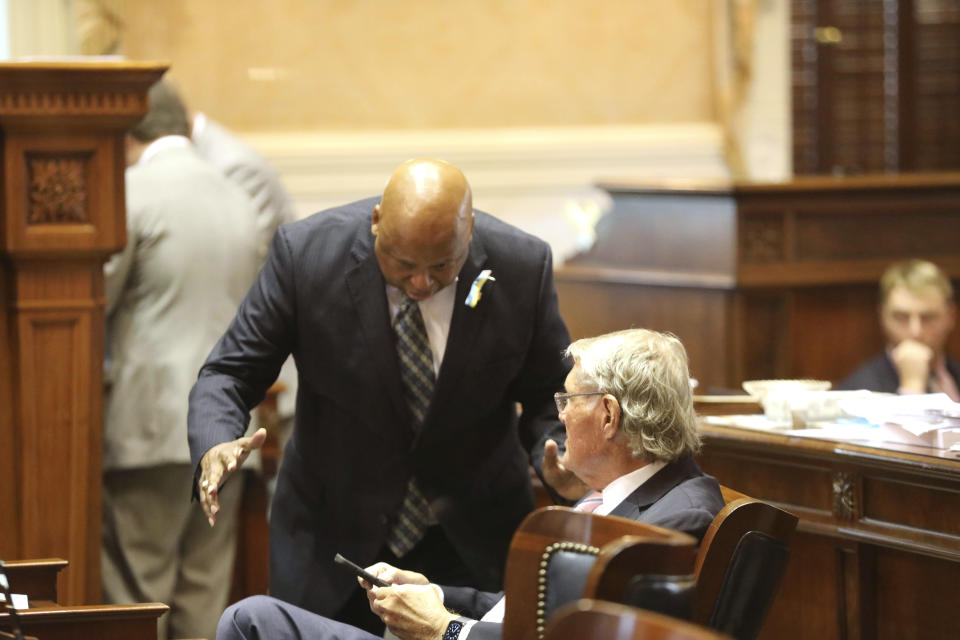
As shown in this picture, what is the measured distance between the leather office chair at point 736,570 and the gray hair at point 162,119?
271cm

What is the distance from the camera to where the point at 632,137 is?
750 centimetres

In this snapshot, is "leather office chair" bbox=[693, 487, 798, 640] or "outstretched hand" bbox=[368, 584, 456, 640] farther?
"outstretched hand" bbox=[368, 584, 456, 640]

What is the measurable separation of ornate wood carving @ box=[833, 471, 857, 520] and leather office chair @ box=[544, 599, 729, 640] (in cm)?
139

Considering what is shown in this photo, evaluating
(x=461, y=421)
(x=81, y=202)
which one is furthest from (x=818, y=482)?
(x=81, y=202)

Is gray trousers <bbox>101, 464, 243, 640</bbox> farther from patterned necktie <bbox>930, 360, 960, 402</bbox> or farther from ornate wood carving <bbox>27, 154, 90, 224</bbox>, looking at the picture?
patterned necktie <bbox>930, 360, 960, 402</bbox>

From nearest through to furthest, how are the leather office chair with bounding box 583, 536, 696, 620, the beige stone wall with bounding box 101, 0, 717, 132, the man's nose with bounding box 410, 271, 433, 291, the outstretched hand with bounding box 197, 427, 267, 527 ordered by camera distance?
the leather office chair with bounding box 583, 536, 696, 620, the outstretched hand with bounding box 197, 427, 267, 527, the man's nose with bounding box 410, 271, 433, 291, the beige stone wall with bounding box 101, 0, 717, 132

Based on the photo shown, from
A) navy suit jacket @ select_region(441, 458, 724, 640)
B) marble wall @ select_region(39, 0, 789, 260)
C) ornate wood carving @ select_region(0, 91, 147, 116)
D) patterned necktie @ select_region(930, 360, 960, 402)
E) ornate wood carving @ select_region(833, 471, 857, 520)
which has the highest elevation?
marble wall @ select_region(39, 0, 789, 260)

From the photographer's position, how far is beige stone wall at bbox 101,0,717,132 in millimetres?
6906

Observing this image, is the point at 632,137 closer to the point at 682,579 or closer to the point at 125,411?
the point at 125,411

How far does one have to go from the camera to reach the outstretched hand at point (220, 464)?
2.36 metres

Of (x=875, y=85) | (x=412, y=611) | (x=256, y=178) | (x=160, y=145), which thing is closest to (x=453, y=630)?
(x=412, y=611)

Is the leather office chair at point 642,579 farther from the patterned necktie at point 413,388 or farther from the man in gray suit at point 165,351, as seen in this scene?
the man in gray suit at point 165,351

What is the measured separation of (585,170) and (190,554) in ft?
12.5

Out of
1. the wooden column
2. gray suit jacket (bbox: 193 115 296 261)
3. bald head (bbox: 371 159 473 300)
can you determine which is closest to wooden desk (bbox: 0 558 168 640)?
bald head (bbox: 371 159 473 300)
